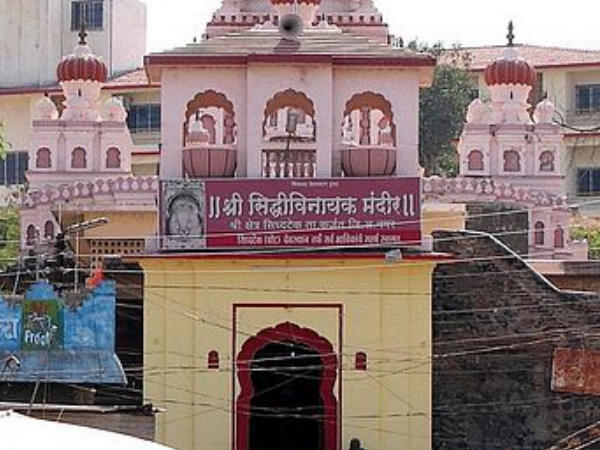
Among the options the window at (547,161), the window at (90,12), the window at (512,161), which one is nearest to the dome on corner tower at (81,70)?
the window at (512,161)

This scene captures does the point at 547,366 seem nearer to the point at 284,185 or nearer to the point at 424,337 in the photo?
the point at 424,337

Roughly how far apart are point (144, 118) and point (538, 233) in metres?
18.7

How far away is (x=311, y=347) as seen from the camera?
60.8 ft

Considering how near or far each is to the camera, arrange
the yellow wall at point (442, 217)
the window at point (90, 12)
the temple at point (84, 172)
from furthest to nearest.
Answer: the window at point (90, 12)
the temple at point (84, 172)
the yellow wall at point (442, 217)

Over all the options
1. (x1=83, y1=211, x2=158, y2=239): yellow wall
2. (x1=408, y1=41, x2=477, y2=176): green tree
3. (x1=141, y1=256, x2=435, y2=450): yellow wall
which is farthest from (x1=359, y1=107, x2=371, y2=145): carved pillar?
(x1=408, y1=41, x2=477, y2=176): green tree

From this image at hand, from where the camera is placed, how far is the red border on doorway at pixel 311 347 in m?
18.4

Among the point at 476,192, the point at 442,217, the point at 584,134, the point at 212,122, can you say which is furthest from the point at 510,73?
the point at 584,134

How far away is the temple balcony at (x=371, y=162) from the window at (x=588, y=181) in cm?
2308

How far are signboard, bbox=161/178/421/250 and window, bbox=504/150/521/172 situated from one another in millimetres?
11761

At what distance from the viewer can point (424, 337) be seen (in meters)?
18.3

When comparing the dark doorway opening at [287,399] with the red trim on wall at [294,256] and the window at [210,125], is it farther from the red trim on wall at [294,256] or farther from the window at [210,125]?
the window at [210,125]

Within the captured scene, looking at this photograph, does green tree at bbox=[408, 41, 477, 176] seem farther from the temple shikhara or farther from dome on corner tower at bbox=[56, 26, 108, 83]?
the temple shikhara

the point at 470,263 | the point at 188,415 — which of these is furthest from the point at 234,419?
the point at 470,263

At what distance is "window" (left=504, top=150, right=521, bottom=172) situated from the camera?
1171 inches
